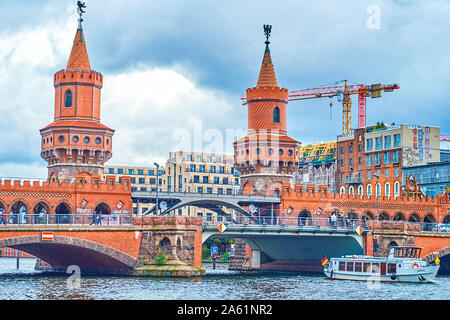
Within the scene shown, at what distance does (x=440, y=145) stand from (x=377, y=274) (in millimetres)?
69862

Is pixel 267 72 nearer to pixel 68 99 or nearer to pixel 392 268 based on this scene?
pixel 68 99

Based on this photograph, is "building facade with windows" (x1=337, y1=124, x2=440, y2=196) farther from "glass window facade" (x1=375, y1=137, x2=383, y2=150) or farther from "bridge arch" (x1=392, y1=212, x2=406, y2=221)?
"bridge arch" (x1=392, y1=212, x2=406, y2=221)

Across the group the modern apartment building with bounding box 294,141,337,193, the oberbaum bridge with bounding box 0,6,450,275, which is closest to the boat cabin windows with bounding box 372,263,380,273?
the oberbaum bridge with bounding box 0,6,450,275

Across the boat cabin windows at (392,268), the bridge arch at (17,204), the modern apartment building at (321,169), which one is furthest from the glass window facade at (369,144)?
the bridge arch at (17,204)

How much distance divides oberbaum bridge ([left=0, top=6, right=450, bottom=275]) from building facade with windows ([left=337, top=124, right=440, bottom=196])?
65.2 ft

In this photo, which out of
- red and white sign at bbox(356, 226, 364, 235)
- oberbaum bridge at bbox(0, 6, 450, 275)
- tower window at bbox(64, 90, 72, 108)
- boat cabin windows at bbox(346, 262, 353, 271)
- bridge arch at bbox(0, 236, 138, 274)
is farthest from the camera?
tower window at bbox(64, 90, 72, 108)

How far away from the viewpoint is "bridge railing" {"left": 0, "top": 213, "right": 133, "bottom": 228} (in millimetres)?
91812

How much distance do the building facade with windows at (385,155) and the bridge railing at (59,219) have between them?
219 feet

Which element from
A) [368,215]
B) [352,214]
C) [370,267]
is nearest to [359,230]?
[370,267]

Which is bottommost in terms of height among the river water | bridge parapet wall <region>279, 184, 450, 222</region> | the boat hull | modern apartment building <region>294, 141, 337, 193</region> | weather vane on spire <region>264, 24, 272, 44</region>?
the river water

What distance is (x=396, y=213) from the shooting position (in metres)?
129

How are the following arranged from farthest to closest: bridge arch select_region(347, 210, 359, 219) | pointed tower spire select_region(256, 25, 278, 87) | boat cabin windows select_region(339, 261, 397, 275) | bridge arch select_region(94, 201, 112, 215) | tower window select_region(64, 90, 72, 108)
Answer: pointed tower spire select_region(256, 25, 278, 87)
bridge arch select_region(347, 210, 359, 219)
tower window select_region(64, 90, 72, 108)
bridge arch select_region(94, 201, 112, 215)
boat cabin windows select_region(339, 261, 397, 275)

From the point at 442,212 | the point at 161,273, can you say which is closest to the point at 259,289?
the point at 161,273

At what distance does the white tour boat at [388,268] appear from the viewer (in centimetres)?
9619
